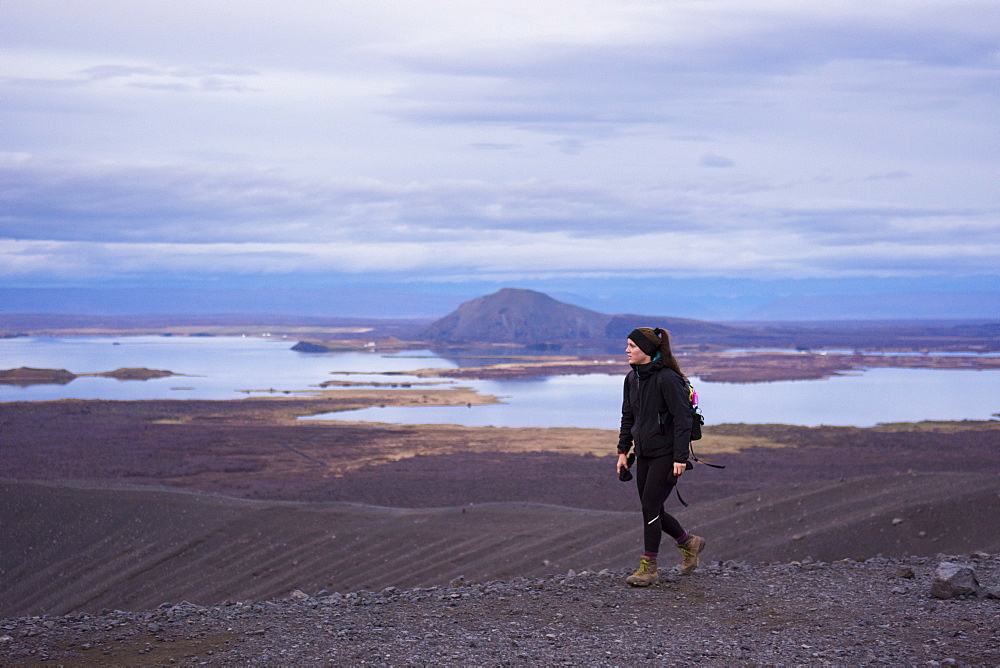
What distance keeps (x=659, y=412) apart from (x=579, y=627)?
1.81 m

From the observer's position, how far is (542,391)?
221 ft

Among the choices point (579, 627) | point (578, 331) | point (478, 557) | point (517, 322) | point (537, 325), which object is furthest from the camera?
point (517, 322)

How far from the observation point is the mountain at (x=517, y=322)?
15012cm

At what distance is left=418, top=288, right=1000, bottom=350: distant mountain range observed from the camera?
142 metres

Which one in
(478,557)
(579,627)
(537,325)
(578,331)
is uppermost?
(537,325)

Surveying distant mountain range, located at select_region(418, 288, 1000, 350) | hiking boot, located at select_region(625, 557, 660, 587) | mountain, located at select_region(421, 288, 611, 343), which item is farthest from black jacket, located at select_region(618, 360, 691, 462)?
mountain, located at select_region(421, 288, 611, 343)

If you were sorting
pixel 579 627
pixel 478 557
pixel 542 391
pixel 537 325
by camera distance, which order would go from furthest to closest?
pixel 537 325
pixel 542 391
pixel 478 557
pixel 579 627

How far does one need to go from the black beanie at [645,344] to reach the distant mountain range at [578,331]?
5068 inches

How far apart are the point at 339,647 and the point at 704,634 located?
2573 millimetres

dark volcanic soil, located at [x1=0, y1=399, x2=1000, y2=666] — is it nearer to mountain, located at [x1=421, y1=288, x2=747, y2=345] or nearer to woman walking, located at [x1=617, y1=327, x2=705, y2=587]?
woman walking, located at [x1=617, y1=327, x2=705, y2=587]

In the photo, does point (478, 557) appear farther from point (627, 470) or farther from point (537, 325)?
point (537, 325)

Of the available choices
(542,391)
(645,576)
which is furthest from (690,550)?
(542,391)

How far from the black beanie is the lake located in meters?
37.0

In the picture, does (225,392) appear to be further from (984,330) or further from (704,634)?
(984,330)
